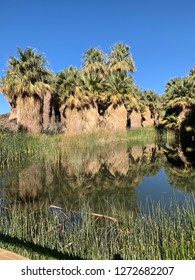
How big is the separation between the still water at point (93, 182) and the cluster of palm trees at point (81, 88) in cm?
1275

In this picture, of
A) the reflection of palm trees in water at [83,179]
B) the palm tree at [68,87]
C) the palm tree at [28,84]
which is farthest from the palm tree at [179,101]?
the reflection of palm trees in water at [83,179]

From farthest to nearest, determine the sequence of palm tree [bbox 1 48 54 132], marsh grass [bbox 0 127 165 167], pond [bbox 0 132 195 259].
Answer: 1. palm tree [bbox 1 48 54 132]
2. marsh grass [bbox 0 127 165 167]
3. pond [bbox 0 132 195 259]

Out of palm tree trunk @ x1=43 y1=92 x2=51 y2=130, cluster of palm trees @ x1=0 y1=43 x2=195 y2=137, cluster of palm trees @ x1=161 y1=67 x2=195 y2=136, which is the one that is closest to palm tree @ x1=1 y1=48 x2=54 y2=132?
cluster of palm trees @ x1=0 y1=43 x2=195 y2=137

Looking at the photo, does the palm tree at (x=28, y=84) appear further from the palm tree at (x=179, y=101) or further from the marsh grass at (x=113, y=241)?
the marsh grass at (x=113, y=241)

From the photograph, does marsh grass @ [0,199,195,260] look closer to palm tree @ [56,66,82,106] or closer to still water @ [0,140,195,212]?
still water @ [0,140,195,212]

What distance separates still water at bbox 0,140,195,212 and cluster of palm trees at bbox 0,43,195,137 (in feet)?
41.8

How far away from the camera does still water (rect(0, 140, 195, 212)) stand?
9.76m

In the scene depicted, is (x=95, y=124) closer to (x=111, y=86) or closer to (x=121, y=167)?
(x=111, y=86)

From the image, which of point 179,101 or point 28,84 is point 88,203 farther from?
point 179,101

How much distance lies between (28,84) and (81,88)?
420 inches

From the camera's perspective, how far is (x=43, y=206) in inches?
345

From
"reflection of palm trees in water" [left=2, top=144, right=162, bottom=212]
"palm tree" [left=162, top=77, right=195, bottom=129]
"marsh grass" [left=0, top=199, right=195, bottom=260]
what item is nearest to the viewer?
"marsh grass" [left=0, top=199, right=195, bottom=260]

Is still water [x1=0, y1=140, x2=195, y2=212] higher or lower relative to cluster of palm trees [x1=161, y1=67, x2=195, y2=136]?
lower
